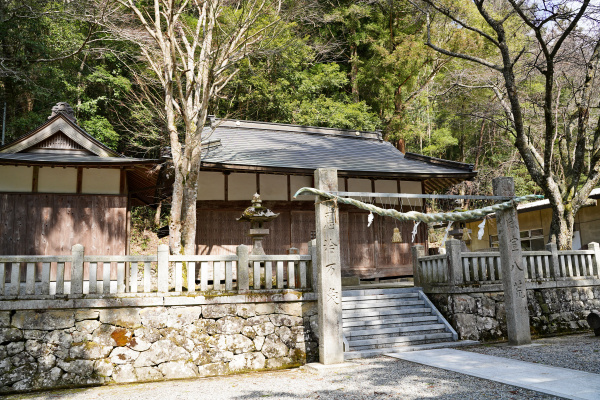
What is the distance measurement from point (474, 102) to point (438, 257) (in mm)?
17396

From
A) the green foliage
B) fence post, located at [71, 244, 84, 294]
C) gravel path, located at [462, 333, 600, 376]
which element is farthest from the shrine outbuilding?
the green foliage

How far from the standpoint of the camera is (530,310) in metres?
10.8

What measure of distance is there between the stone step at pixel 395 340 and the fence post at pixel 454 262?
1285 mm

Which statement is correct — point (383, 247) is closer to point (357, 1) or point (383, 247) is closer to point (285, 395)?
point (285, 395)

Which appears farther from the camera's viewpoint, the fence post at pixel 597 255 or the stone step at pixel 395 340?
the fence post at pixel 597 255

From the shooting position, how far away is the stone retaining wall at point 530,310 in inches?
395

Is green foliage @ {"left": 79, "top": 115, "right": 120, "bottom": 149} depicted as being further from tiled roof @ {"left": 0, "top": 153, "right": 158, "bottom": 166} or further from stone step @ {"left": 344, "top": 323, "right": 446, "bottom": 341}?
stone step @ {"left": 344, "top": 323, "right": 446, "bottom": 341}

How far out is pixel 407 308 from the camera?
10.3 meters

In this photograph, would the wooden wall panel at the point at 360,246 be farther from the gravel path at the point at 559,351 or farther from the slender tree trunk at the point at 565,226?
the slender tree trunk at the point at 565,226

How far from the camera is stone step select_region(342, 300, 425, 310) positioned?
9930mm

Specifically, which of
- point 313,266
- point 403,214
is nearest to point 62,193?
point 313,266

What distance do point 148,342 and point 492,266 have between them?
26.6ft

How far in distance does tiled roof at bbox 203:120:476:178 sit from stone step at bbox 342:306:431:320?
15.8 feet

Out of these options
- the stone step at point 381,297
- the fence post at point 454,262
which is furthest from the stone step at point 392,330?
the fence post at point 454,262
